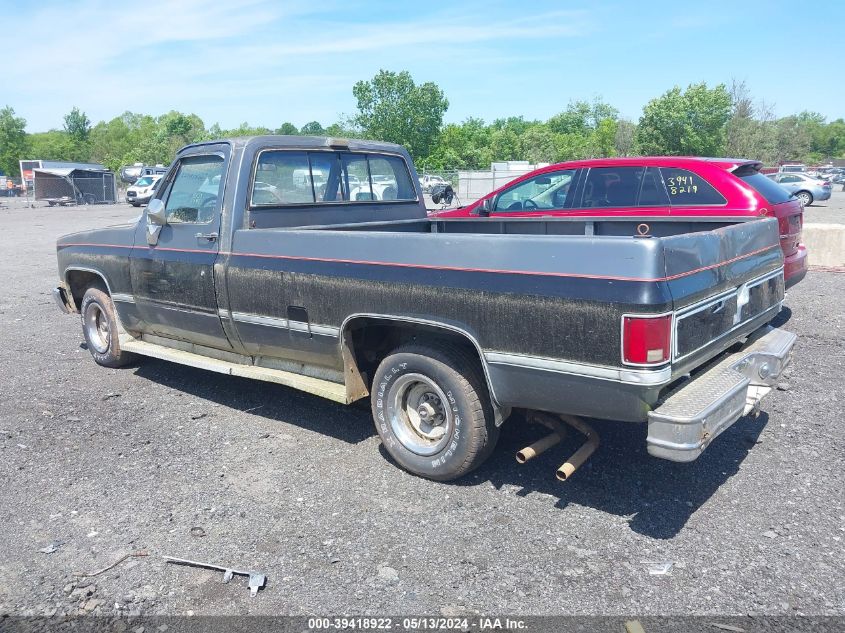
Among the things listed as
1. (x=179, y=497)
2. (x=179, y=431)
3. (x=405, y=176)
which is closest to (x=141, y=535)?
(x=179, y=497)

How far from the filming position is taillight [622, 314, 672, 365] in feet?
10.1

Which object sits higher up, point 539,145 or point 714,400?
point 539,145

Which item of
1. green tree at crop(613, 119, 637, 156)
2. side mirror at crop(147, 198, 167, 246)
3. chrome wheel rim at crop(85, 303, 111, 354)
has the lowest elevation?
chrome wheel rim at crop(85, 303, 111, 354)

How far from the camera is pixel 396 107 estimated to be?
258ft

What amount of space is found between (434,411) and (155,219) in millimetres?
2788

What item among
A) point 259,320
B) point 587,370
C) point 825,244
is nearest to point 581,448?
point 587,370

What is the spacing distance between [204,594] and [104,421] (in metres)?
2.64

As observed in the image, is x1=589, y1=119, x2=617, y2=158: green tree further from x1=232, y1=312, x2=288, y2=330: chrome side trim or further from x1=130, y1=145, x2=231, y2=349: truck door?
x1=232, y1=312, x2=288, y2=330: chrome side trim

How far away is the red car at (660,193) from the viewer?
22.9 feet

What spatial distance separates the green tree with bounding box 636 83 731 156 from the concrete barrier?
40626mm

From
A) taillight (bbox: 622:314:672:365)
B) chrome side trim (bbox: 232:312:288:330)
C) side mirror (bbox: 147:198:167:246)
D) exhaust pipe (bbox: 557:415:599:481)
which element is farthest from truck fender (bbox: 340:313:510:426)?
side mirror (bbox: 147:198:167:246)

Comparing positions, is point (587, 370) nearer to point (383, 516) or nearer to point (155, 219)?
point (383, 516)

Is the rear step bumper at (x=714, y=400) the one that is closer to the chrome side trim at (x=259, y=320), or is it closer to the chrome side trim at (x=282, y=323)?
the chrome side trim at (x=282, y=323)

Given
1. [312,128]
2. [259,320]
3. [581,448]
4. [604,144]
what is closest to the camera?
[581,448]
